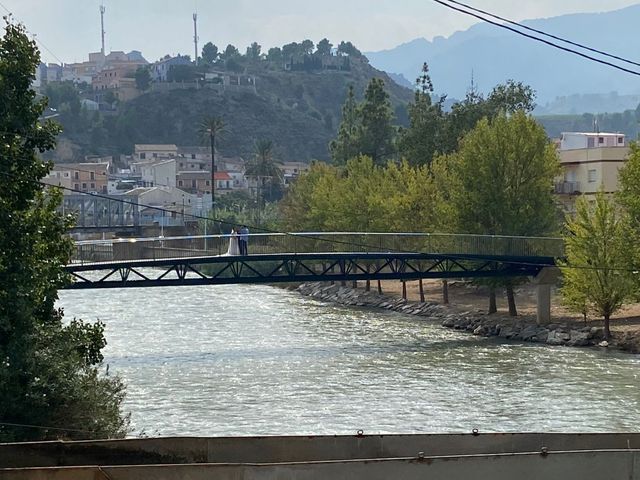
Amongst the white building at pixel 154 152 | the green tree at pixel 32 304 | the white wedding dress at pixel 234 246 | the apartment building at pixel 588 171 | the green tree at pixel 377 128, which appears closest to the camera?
the green tree at pixel 32 304

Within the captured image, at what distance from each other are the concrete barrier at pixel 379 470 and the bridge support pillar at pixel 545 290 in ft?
116

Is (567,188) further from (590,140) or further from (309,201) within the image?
(309,201)

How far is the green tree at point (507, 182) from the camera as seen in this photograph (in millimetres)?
49469

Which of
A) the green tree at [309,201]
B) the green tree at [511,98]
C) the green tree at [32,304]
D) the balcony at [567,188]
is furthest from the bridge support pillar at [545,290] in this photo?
the green tree at [511,98]

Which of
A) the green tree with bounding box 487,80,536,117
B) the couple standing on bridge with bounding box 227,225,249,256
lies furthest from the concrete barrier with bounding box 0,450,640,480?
the green tree with bounding box 487,80,536,117

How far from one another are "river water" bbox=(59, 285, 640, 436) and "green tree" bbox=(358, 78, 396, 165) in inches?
1282

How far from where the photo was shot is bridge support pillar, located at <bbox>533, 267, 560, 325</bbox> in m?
46.6

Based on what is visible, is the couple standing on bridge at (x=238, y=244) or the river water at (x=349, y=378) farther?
the couple standing on bridge at (x=238, y=244)

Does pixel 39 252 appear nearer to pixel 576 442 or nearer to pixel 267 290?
pixel 576 442

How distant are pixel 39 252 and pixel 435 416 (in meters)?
11.7

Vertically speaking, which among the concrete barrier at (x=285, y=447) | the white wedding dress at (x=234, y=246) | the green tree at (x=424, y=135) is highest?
the green tree at (x=424, y=135)

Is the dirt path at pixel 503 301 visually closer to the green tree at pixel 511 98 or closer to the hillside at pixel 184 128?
the green tree at pixel 511 98

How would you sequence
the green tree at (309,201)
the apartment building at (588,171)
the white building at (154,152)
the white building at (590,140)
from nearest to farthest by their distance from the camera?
1. the apartment building at (588,171)
2. the green tree at (309,201)
3. the white building at (590,140)
4. the white building at (154,152)

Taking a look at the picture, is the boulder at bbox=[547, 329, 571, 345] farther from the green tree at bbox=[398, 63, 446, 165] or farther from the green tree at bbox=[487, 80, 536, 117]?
the green tree at bbox=[487, 80, 536, 117]
